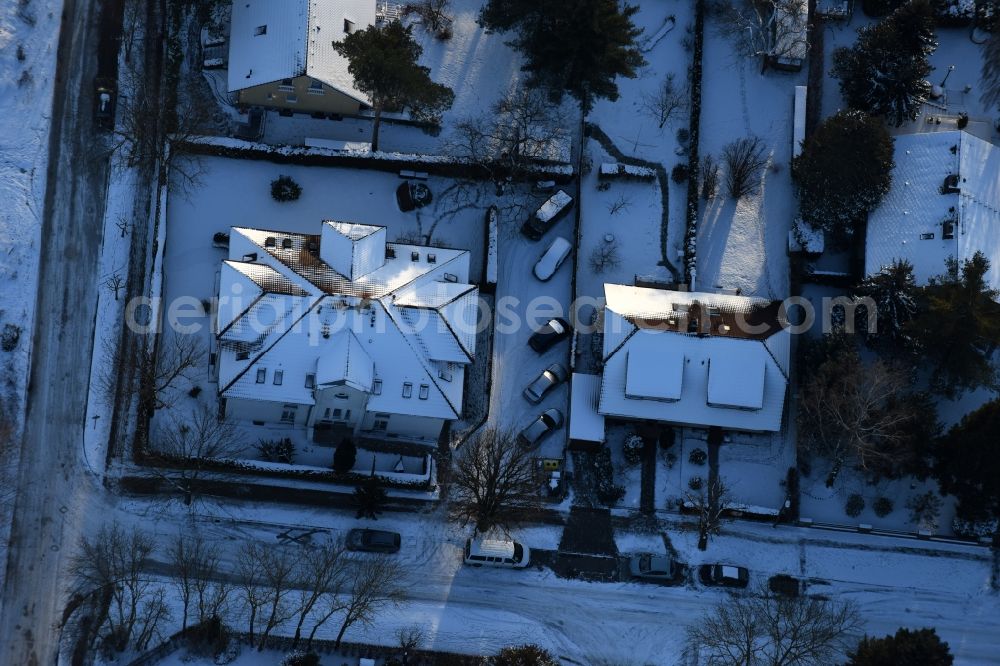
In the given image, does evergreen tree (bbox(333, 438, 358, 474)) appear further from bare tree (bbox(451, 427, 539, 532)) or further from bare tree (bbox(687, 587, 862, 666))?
bare tree (bbox(687, 587, 862, 666))

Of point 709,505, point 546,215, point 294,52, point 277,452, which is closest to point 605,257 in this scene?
point 546,215

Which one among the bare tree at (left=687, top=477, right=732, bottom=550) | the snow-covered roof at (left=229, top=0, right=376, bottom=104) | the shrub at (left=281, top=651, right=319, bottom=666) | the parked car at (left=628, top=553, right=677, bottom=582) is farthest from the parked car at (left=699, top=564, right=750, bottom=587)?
the snow-covered roof at (left=229, top=0, right=376, bottom=104)

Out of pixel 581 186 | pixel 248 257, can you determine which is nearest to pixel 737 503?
pixel 581 186

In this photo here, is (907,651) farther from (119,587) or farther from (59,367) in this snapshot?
(59,367)

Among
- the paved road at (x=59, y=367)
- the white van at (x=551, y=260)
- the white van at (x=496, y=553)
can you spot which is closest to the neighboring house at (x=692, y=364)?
the white van at (x=551, y=260)

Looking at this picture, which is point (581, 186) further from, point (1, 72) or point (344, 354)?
point (1, 72)
